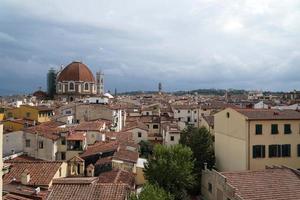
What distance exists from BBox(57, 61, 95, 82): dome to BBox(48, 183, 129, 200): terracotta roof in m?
94.3

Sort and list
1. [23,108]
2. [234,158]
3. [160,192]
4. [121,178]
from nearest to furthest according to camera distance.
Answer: [160,192], [121,178], [234,158], [23,108]

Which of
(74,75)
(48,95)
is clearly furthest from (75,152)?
(48,95)

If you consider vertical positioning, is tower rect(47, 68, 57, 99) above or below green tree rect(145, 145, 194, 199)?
above

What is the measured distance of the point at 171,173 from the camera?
3662 cm

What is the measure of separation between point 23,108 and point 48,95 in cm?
6377

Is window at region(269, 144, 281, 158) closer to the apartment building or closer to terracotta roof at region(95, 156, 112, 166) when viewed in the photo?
the apartment building

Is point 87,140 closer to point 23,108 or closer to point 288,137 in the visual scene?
point 23,108

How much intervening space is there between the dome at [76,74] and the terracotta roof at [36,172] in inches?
3390

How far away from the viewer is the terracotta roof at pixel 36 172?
28453mm

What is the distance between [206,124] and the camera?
6031cm

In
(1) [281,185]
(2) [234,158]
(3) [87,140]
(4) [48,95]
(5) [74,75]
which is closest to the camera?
(1) [281,185]

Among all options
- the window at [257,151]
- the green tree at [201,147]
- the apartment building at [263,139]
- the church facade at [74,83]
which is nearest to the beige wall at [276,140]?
the apartment building at [263,139]

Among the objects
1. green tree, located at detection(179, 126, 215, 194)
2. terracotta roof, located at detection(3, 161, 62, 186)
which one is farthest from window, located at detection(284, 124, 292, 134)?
terracotta roof, located at detection(3, 161, 62, 186)

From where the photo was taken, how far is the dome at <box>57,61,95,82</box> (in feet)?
384
